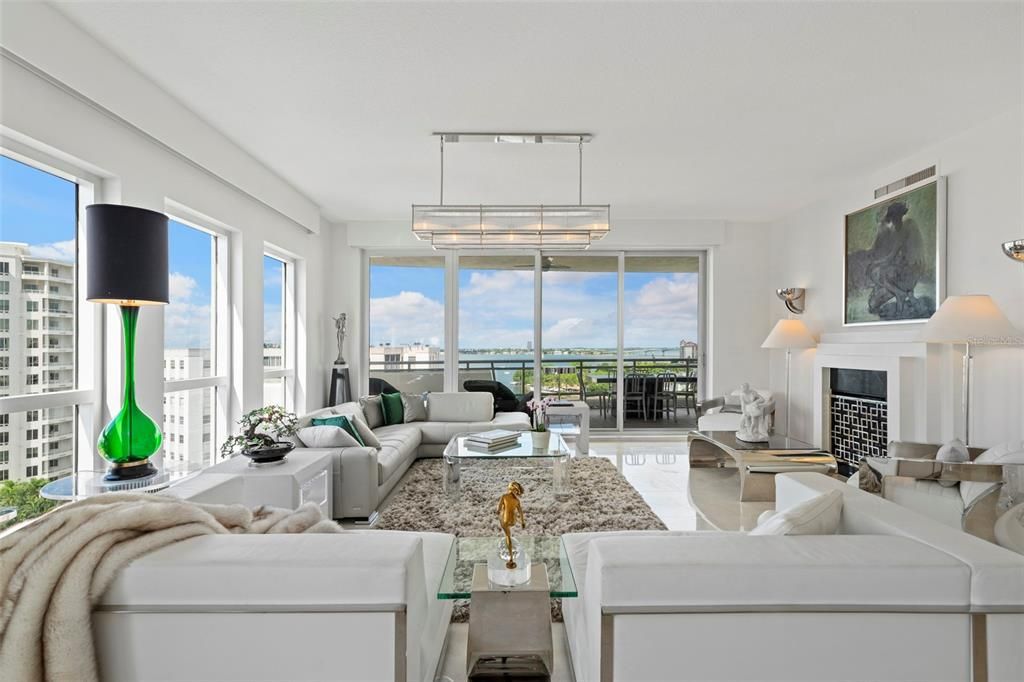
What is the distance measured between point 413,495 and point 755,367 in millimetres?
4577

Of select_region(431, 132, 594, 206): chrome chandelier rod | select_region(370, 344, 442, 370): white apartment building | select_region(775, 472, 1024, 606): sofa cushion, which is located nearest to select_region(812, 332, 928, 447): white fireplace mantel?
select_region(775, 472, 1024, 606): sofa cushion

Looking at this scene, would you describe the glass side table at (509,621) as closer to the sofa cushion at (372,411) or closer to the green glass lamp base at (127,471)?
the green glass lamp base at (127,471)

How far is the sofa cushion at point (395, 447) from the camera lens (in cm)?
394

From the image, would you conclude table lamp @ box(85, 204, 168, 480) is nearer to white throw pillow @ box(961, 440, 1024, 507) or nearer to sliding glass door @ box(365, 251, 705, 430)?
white throw pillow @ box(961, 440, 1024, 507)

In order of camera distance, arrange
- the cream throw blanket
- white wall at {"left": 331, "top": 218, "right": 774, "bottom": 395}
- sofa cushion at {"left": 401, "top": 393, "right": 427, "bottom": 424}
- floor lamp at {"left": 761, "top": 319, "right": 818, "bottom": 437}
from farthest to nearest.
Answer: white wall at {"left": 331, "top": 218, "right": 774, "bottom": 395} < sofa cushion at {"left": 401, "top": 393, "right": 427, "bottom": 424} < floor lamp at {"left": 761, "top": 319, "right": 818, "bottom": 437} < the cream throw blanket

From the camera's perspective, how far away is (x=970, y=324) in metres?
3.14

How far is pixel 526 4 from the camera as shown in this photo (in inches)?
90.2

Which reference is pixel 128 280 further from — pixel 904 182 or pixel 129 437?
pixel 904 182

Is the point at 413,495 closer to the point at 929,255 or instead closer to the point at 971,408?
the point at 971,408

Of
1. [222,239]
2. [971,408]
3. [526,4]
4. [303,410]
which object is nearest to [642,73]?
[526,4]

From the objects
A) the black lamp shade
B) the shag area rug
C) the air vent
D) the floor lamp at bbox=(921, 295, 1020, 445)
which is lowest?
the shag area rug

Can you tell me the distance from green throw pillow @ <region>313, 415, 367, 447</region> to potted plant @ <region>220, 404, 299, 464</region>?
649 mm

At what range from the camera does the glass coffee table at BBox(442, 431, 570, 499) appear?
3.95 metres

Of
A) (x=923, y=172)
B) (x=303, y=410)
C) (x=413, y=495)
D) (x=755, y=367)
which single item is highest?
(x=923, y=172)
